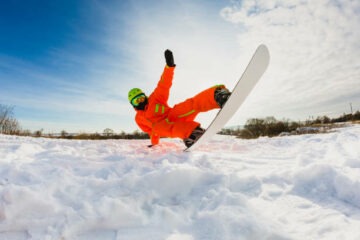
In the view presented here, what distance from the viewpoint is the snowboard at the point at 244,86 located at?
2204mm

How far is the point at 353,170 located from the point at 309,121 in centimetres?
1176

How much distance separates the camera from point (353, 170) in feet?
4.47

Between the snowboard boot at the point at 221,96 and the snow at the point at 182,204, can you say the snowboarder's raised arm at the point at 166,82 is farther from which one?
the snow at the point at 182,204

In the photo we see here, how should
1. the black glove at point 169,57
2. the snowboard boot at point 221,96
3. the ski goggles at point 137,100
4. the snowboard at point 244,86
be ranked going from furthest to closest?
the ski goggles at point 137,100 → the black glove at point 169,57 → the snowboard boot at point 221,96 → the snowboard at point 244,86

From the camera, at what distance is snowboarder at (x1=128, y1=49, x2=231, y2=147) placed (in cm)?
255

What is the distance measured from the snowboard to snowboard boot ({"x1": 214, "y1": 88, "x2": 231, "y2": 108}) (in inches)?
4.3

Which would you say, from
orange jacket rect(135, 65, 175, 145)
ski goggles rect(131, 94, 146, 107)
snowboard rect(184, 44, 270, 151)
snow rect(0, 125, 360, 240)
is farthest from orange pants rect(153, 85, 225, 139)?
snow rect(0, 125, 360, 240)

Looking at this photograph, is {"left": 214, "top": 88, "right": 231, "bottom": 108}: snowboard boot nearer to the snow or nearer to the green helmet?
the snow

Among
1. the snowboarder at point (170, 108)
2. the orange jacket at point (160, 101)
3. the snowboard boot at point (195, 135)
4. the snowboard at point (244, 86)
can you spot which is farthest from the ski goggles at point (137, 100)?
the snowboard at point (244, 86)

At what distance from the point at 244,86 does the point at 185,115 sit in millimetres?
995

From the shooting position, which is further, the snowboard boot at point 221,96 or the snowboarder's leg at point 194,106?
the snowboarder's leg at point 194,106

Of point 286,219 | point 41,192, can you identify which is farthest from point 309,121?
point 41,192

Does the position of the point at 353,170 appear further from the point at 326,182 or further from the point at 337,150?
the point at 337,150

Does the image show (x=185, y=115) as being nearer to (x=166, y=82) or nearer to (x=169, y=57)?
(x=166, y=82)
